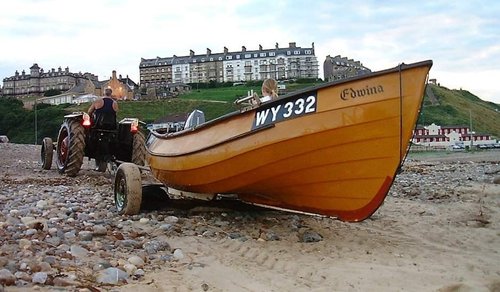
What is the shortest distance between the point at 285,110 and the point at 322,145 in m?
0.56

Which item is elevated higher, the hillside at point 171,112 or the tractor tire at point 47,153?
the hillside at point 171,112

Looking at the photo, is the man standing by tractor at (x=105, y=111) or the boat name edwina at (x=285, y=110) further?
the man standing by tractor at (x=105, y=111)

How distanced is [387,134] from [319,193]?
41.6 inches

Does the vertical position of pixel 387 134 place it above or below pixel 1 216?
→ above

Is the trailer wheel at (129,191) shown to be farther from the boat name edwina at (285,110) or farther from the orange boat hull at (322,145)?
the boat name edwina at (285,110)

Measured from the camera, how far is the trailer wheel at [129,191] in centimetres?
612

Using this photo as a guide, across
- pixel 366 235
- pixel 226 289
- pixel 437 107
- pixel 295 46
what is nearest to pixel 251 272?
pixel 226 289

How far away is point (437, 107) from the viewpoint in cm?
10119

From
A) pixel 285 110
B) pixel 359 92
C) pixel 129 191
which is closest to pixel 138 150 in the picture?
pixel 129 191

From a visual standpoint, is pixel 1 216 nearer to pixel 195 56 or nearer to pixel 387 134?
pixel 387 134

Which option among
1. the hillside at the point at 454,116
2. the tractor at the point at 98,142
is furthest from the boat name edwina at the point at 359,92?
the hillside at the point at 454,116

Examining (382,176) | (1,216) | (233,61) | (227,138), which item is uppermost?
(233,61)

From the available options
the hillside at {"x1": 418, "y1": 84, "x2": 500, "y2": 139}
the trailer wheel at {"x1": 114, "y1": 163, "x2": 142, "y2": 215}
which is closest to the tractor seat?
the trailer wheel at {"x1": 114, "y1": 163, "x2": 142, "y2": 215}

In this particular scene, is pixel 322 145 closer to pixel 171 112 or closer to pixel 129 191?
pixel 129 191
